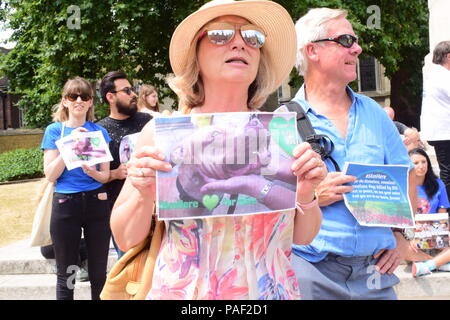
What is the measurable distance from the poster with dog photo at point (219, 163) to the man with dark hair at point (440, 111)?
4355mm

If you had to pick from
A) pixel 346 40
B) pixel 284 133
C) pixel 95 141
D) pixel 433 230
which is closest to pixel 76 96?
pixel 95 141

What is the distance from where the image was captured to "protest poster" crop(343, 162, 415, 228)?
2312 millimetres

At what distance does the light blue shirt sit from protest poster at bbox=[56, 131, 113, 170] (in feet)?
7.64

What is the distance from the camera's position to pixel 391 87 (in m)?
27.5

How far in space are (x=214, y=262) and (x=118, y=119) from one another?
11.5ft

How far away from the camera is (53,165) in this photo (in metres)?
4.43

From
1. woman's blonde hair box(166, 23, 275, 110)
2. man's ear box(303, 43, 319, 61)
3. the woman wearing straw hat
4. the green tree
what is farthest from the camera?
the green tree

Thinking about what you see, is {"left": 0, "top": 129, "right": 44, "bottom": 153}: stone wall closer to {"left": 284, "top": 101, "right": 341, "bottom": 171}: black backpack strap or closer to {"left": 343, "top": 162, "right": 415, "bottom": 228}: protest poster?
{"left": 284, "top": 101, "right": 341, "bottom": 171}: black backpack strap

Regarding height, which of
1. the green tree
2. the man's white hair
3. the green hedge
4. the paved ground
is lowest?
the paved ground

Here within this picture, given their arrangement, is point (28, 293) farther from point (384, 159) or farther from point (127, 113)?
point (384, 159)

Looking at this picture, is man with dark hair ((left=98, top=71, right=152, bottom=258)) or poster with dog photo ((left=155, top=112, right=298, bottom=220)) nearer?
poster with dog photo ((left=155, top=112, right=298, bottom=220))

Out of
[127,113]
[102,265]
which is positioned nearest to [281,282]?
[102,265]

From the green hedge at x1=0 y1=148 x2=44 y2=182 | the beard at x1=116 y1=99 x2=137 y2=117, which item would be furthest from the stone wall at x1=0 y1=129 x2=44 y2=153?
the beard at x1=116 y1=99 x2=137 y2=117

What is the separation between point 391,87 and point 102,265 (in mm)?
25226
